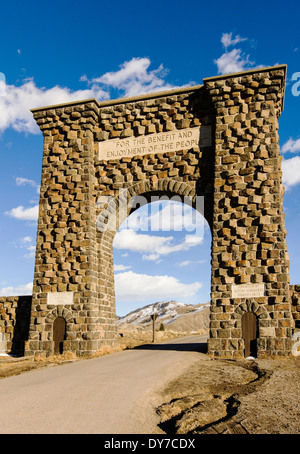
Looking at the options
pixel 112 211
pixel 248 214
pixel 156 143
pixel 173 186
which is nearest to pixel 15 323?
pixel 112 211

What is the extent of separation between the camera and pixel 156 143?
13562 mm

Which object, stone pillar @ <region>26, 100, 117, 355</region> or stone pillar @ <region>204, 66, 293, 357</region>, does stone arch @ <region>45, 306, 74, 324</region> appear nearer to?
stone pillar @ <region>26, 100, 117, 355</region>

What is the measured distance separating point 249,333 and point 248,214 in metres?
3.29

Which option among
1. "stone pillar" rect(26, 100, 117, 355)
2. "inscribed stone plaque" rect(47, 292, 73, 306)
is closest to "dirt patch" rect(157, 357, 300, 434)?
"stone pillar" rect(26, 100, 117, 355)

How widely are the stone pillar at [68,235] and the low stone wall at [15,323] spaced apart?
39.5 inches

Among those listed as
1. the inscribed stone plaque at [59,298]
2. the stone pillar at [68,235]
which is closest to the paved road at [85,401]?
the stone pillar at [68,235]

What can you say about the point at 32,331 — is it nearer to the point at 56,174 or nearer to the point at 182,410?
the point at 56,174

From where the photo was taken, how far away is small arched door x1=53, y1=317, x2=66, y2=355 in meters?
12.7

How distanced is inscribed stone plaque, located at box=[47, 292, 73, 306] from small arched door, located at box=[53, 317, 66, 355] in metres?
0.50

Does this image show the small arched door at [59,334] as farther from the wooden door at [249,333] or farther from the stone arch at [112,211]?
the wooden door at [249,333]
